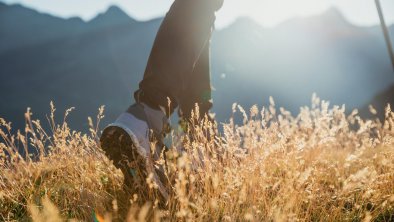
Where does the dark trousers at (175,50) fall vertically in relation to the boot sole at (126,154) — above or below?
above

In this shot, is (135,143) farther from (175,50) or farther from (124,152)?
(175,50)

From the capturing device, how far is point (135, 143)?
6.40 feet

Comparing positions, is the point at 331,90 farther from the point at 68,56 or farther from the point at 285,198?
the point at 285,198

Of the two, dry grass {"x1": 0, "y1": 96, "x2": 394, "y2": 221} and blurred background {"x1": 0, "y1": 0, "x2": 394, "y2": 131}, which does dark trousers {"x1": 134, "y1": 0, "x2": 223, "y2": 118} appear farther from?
blurred background {"x1": 0, "y1": 0, "x2": 394, "y2": 131}

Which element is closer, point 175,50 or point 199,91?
point 175,50

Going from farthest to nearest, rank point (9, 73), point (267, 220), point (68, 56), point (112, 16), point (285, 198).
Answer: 1. point (112, 16)
2. point (68, 56)
3. point (9, 73)
4. point (285, 198)
5. point (267, 220)

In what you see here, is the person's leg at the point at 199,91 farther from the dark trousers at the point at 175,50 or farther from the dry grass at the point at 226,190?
the dark trousers at the point at 175,50

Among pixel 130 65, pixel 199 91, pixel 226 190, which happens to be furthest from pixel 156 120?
pixel 130 65

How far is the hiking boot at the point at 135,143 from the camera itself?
6.42ft

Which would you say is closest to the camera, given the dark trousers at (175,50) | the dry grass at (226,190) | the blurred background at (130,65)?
the dry grass at (226,190)

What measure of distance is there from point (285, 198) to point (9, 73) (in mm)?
155228

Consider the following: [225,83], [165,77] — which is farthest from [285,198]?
[225,83]

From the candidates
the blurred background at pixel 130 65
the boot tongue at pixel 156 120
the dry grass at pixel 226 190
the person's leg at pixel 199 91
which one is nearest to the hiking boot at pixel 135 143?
the boot tongue at pixel 156 120

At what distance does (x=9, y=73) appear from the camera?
143 metres
